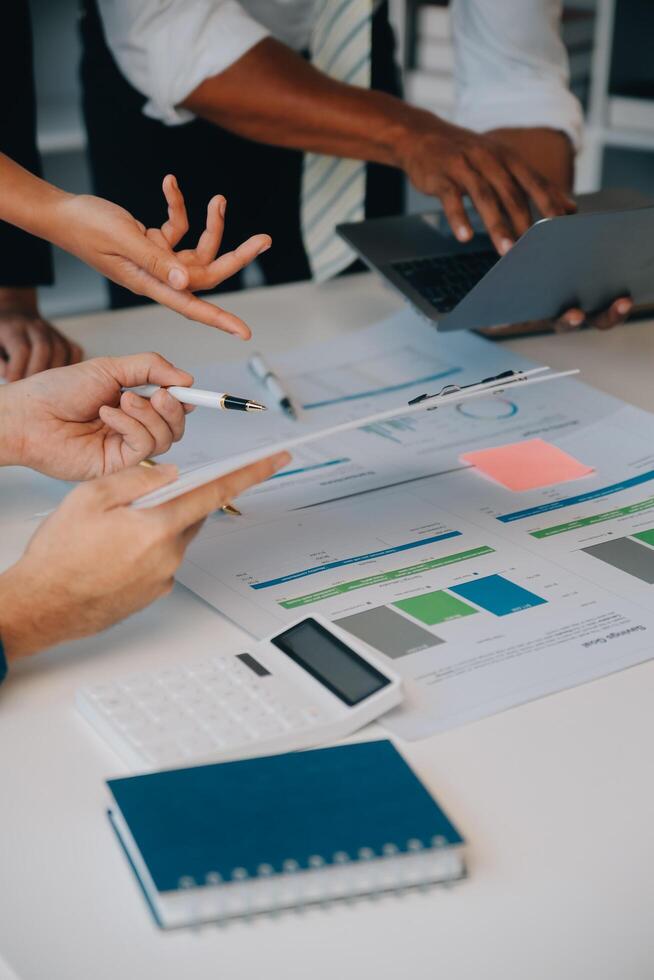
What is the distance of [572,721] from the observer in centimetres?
76

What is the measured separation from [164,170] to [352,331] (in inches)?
21.2

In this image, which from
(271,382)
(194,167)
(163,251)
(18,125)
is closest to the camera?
(163,251)

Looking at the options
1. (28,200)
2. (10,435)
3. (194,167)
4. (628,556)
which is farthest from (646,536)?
(194,167)

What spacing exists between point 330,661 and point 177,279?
0.39m

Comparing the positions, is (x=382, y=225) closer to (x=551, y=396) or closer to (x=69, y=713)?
(x=551, y=396)

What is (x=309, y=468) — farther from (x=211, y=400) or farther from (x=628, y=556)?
(x=628, y=556)

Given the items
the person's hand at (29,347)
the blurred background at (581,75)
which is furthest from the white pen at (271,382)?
the blurred background at (581,75)

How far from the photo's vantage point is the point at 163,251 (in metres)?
1.05

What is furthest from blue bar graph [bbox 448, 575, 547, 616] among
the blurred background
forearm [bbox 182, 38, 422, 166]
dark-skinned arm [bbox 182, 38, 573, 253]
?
the blurred background

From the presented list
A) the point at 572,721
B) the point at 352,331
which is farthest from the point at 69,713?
the point at 352,331

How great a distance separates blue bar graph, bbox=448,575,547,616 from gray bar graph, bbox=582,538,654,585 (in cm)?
9

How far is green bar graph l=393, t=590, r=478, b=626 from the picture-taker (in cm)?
86

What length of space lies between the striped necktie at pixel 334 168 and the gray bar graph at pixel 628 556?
2.63 feet

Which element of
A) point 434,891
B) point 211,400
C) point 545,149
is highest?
point 545,149
